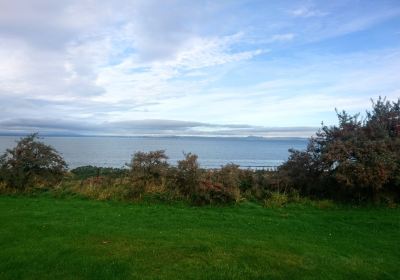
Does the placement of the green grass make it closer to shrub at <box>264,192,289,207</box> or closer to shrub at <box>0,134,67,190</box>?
shrub at <box>264,192,289,207</box>

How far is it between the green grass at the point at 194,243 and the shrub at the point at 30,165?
145 inches

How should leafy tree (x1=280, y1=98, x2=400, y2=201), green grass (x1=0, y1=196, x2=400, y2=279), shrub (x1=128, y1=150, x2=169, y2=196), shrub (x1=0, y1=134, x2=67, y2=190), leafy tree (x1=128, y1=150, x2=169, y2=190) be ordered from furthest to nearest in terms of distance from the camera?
shrub (x1=0, y1=134, x2=67, y2=190), leafy tree (x1=128, y1=150, x2=169, y2=190), shrub (x1=128, y1=150, x2=169, y2=196), leafy tree (x1=280, y1=98, x2=400, y2=201), green grass (x1=0, y1=196, x2=400, y2=279)

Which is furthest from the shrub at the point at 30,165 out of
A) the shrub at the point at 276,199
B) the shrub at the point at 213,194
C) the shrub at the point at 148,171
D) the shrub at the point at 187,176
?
the shrub at the point at 276,199

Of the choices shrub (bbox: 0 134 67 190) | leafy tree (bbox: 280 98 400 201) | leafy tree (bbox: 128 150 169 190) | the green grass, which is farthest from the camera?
shrub (bbox: 0 134 67 190)

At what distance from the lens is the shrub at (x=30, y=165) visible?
55.1ft

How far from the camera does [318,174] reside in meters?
16.1

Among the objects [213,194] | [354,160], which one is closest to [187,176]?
[213,194]

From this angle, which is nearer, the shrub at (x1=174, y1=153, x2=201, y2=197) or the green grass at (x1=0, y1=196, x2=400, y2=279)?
the green grass at (x1=0, y1=196, x2=400, y2=279)

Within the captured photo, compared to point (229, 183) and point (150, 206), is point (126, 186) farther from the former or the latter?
point (229, 183)

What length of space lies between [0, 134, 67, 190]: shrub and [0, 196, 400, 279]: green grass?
12.1ft

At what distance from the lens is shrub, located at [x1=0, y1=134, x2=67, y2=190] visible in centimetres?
1678

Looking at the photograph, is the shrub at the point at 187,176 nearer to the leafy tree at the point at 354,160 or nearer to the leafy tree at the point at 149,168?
the leafy tree at the point at 149,168

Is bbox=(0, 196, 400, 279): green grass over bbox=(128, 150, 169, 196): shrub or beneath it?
beneath

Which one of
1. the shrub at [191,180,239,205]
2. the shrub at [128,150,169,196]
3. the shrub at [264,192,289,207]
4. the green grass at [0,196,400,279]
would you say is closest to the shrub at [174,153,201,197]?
the shrub at [191,180,239,205]
